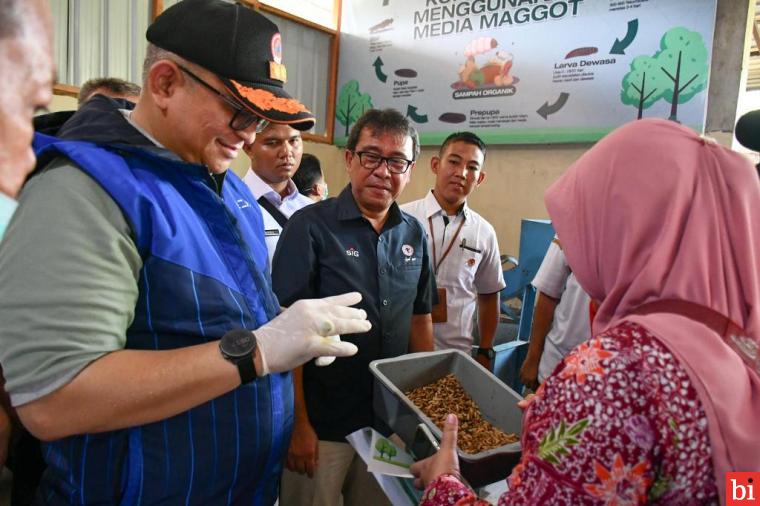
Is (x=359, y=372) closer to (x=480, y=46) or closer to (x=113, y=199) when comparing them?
(x=113, y=199)

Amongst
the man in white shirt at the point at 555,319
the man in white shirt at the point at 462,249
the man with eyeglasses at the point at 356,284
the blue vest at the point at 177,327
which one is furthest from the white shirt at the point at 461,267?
the blue vest at the point at 177,327

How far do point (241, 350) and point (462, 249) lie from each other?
1.71m

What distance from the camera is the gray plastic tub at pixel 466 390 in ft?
3.52

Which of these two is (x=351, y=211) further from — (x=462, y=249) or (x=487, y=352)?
(x=487, y=352)

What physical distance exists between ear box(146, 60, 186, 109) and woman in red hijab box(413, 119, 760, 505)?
28.5 inches

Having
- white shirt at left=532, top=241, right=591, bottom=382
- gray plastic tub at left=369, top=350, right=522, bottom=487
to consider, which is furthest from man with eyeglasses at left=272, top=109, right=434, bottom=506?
white shirt at left=532, top=241, right=591, bottom=382

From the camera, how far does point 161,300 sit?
2.57 feet

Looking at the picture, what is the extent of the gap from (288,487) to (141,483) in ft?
3.42

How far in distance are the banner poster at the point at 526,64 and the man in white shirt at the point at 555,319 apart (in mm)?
1989

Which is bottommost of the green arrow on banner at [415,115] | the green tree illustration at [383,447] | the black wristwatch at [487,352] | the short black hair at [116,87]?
the black wristwatch at [487,352]

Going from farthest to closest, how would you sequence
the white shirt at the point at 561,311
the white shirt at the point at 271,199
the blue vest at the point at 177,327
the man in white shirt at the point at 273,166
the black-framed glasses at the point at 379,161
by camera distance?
the man in white shirt at the point at 273,166 < the white shirt at the point at 271,199 < the white shirt at the point at 561,311 < the black-framed glasses at the point at 379,161 < the blue vest at the point at 177,327

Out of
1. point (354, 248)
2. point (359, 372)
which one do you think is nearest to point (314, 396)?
point (359, 372)

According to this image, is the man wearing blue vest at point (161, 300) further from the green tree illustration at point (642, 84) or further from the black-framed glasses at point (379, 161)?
the green tree illustration at point (642, 84)

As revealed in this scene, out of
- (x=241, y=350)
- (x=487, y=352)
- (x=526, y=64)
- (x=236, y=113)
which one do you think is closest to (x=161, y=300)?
(x=241, y=350)
